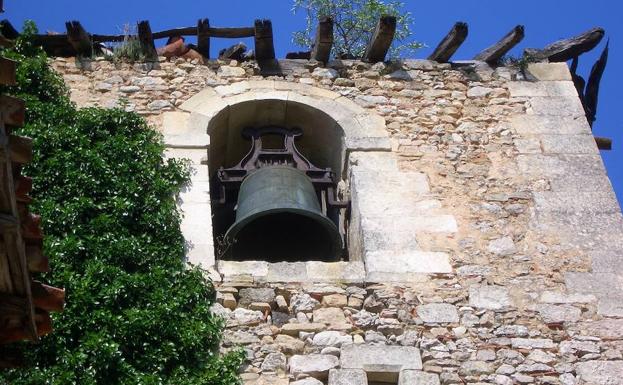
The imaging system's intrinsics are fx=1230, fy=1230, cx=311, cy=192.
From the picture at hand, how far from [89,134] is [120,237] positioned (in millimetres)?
1221

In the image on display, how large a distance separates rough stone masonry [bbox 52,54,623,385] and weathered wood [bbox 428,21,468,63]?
12 centimetres

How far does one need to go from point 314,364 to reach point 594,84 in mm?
4700

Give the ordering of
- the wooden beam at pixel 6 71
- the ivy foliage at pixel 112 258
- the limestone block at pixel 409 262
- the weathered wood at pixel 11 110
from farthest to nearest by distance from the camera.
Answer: the limestone block at pixel 409 262 < the ivy foliage at pixel 112 258 < the weathered wood at pixel 11 110 < the wooden beam at pixel 6 71

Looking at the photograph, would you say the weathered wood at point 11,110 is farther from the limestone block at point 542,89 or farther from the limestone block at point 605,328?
the limestone block at point 542,89

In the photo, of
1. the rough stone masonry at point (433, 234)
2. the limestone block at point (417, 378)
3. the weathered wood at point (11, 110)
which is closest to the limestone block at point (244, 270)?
the rough stone masonry at point (433, 234)

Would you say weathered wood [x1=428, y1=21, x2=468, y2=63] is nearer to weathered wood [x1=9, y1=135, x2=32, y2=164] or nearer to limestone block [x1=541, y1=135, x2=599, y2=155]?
limestone block [x1=541, y1=135, x2=599, y2=155]

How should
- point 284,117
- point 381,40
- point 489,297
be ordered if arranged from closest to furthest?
point 489,297
point 284,117
point 381,40

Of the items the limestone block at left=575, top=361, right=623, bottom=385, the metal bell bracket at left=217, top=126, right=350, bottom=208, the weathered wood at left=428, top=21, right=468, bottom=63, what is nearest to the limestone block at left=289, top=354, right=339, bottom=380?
the limestone block at left=575, top=361, right=623, bottom=385

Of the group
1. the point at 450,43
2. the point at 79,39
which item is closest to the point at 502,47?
the point at 450,43

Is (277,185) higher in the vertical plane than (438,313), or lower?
higher

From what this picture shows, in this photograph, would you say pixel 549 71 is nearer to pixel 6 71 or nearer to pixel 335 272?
pixel 335 272

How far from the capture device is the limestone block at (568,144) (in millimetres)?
9180

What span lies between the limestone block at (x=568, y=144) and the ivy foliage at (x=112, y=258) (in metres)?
2.74

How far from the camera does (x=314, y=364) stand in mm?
7039
